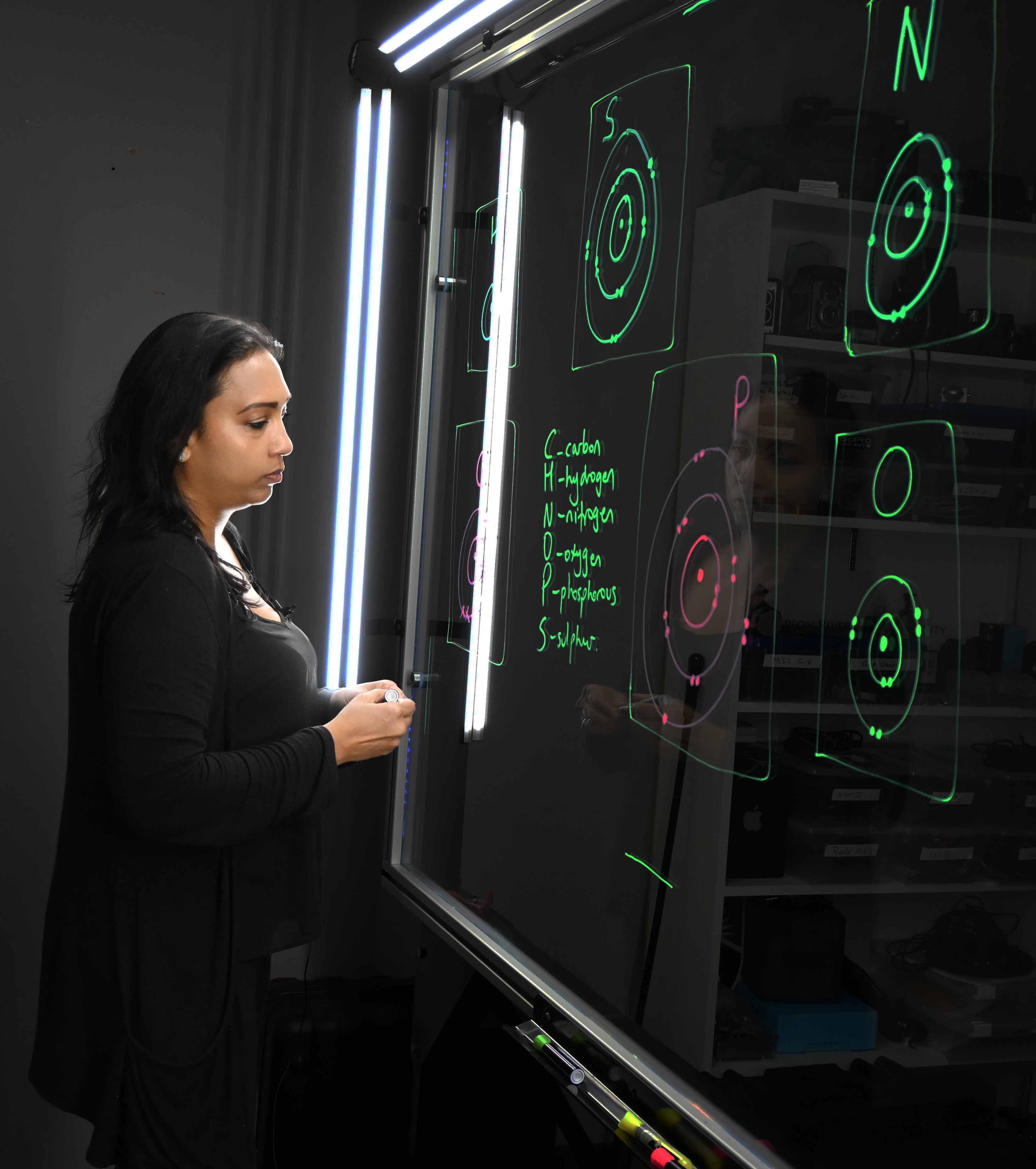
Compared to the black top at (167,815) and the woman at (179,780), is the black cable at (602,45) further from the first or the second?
the black top at (167,815)

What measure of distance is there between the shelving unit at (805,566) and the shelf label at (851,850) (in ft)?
0.08

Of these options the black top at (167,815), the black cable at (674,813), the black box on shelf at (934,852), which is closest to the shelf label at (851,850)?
the black box on shelf at (934,852)

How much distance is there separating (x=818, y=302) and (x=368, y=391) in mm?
1086

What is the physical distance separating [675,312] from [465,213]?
2.21 feet

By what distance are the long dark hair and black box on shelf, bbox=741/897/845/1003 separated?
74 cm

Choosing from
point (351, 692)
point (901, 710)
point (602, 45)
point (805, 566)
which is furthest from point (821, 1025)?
point (602, 45)

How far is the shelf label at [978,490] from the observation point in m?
0.80

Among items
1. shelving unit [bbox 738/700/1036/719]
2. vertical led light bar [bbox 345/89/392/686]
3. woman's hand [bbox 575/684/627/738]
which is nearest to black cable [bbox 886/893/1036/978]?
shelving unit [bbox 738/700/1036/719]

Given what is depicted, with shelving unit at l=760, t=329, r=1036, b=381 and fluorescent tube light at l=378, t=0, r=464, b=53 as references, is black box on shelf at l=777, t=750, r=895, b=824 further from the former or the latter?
fluorescent tube light at l=378, t=0, r=464, b=53

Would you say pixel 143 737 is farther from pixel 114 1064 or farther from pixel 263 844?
pixel 114 1064

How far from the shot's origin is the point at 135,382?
51.8 inches

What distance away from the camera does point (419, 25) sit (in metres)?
1.66

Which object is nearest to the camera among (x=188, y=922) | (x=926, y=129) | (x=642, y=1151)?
(x=926, y=129)

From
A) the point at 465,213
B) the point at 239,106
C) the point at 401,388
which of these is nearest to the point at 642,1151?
the point at 465,213
